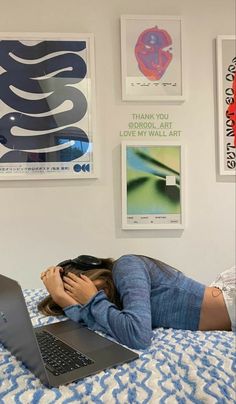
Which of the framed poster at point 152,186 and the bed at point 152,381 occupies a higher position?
the framed poster at point 152,186

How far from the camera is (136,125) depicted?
201 centimetres

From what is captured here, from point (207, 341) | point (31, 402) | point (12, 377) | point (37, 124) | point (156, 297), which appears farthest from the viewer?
point (37, 124)

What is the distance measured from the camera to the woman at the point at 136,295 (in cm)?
117

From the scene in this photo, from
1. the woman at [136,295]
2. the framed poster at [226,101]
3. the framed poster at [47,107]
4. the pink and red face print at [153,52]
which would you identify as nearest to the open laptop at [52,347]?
the woman at [136,295]

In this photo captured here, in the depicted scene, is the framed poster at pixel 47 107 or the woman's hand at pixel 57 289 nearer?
the woman's hand at pixel 57 289

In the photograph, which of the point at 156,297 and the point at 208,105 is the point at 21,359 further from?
the point at 208,105

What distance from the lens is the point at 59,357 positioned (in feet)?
3.09

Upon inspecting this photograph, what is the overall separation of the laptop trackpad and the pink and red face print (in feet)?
4.36

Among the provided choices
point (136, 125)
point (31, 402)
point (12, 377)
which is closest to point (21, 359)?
point (12, 377)

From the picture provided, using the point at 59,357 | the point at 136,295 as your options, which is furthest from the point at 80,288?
the point at 59,357

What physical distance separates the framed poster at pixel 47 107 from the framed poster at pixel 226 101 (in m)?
0.64

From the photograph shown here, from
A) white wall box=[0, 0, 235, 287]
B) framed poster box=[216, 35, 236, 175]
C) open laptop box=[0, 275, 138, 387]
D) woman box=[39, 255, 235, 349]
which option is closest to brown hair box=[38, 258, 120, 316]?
woman box=[39, 255, 235, 349]

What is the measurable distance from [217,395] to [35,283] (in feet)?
4.43

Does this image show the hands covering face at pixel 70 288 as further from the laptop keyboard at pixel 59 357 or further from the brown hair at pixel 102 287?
the laptop keyboard at pixel 59 357
